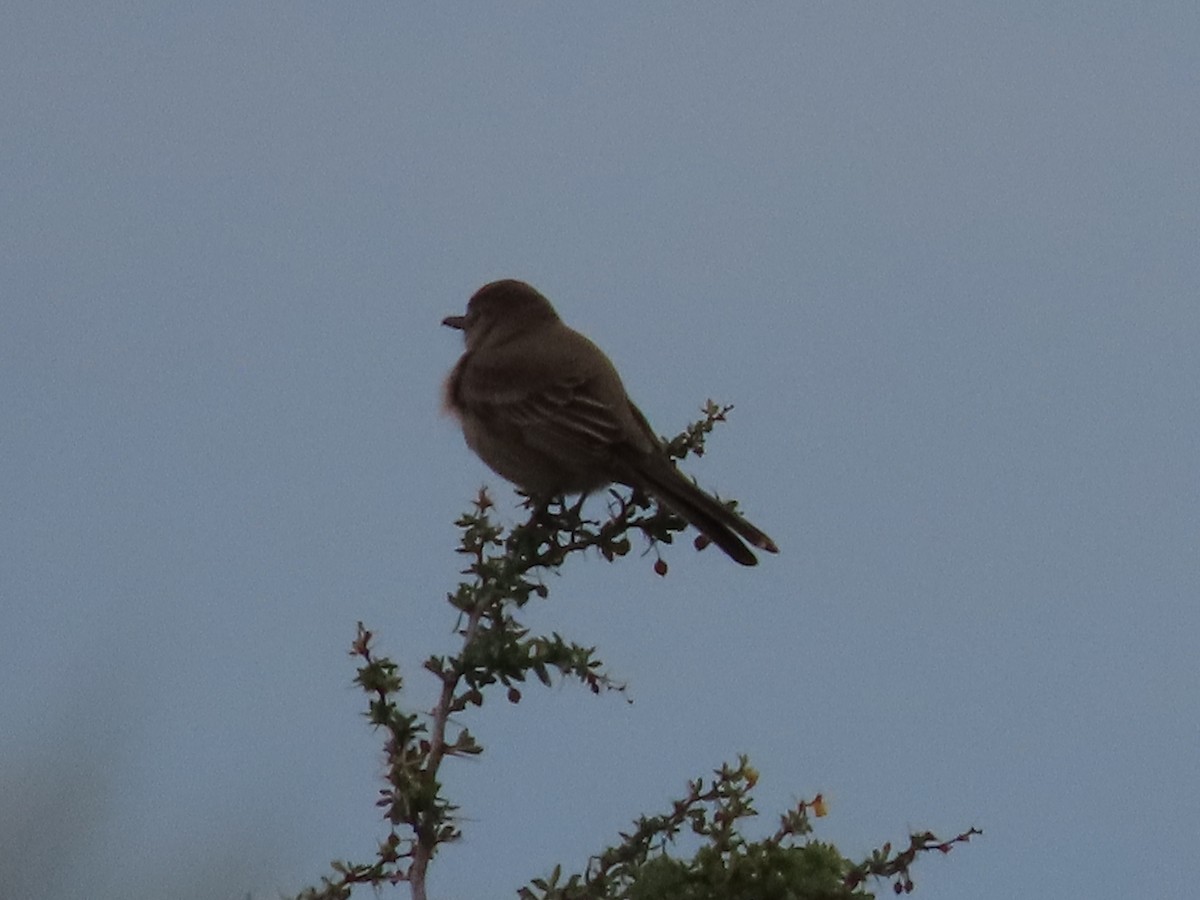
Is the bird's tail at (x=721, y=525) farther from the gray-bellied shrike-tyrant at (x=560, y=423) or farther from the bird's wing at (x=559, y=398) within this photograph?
the bird's wing at (x=559, y=398)

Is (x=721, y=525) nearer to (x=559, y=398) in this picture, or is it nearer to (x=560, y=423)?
(x=560, y=423)

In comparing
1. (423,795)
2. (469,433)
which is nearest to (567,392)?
(469,433)

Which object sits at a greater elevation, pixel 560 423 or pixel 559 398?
pixel 559 398

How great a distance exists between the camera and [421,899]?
4.35 m

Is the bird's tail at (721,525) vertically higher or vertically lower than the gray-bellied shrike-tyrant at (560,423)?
lower

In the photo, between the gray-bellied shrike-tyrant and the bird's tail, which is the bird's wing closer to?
the gray-bellied shrike-tyrant

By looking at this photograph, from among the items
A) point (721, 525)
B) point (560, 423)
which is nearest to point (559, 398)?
point (560, 423)

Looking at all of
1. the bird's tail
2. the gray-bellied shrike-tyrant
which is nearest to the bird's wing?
the gray-bellied shrike-tyrant

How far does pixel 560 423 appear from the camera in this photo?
24.3ft

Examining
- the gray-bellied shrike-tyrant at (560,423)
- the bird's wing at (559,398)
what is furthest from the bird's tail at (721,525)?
the bird's wing at (559,398)

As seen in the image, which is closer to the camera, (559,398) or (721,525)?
(721,525)

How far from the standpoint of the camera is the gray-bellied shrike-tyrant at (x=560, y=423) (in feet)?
21.4

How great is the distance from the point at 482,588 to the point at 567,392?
240 cm

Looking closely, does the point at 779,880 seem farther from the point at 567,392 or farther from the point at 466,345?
the point at 466,345
